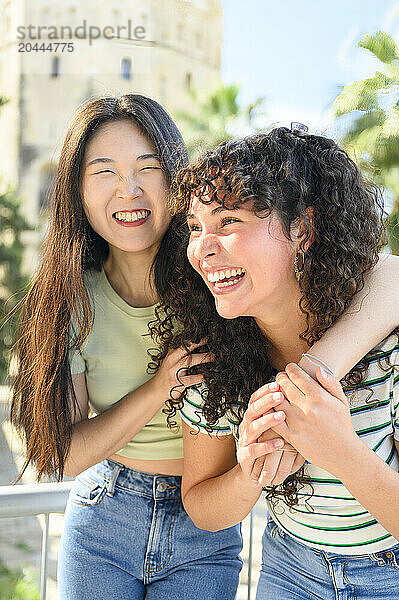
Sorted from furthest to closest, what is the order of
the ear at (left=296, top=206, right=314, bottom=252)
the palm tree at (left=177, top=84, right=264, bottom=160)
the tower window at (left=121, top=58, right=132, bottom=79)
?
the palm tree at (left=177, top=84, right=264, bottom=160)
the tower window at (left=121, top=58, right=132, bottom=79)
the ear at (left=296, top=206, right=314, bottom=252)

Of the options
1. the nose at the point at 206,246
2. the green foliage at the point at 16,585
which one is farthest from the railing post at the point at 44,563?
the green foliage at the point at 16,585

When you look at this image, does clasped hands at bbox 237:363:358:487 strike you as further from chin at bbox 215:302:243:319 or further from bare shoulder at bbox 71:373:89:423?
bare shoulder at bbox 71:373:89:423

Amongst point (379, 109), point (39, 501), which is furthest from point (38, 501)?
point (379, 109)

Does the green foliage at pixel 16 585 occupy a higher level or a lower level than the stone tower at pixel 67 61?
lower

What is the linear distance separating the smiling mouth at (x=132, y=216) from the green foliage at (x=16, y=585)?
5.45 metres

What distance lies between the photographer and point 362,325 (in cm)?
108

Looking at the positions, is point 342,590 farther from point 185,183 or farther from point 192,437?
point 185,183

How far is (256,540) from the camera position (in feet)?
26.6

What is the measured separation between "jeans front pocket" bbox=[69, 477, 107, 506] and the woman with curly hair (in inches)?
9.2

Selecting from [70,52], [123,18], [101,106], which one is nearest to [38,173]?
[70,52]

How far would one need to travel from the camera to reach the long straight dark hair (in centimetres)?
136

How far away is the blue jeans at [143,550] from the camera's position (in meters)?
1.35

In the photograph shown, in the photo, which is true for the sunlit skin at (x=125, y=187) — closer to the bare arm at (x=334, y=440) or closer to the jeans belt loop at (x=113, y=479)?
the jeans belt loop at (x=113, y=479)

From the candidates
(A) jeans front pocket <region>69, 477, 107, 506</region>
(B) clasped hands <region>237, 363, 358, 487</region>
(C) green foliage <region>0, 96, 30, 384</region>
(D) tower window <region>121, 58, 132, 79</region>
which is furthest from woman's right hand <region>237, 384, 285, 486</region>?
(D) tower window <region>121, 58, 132, 79</region>
